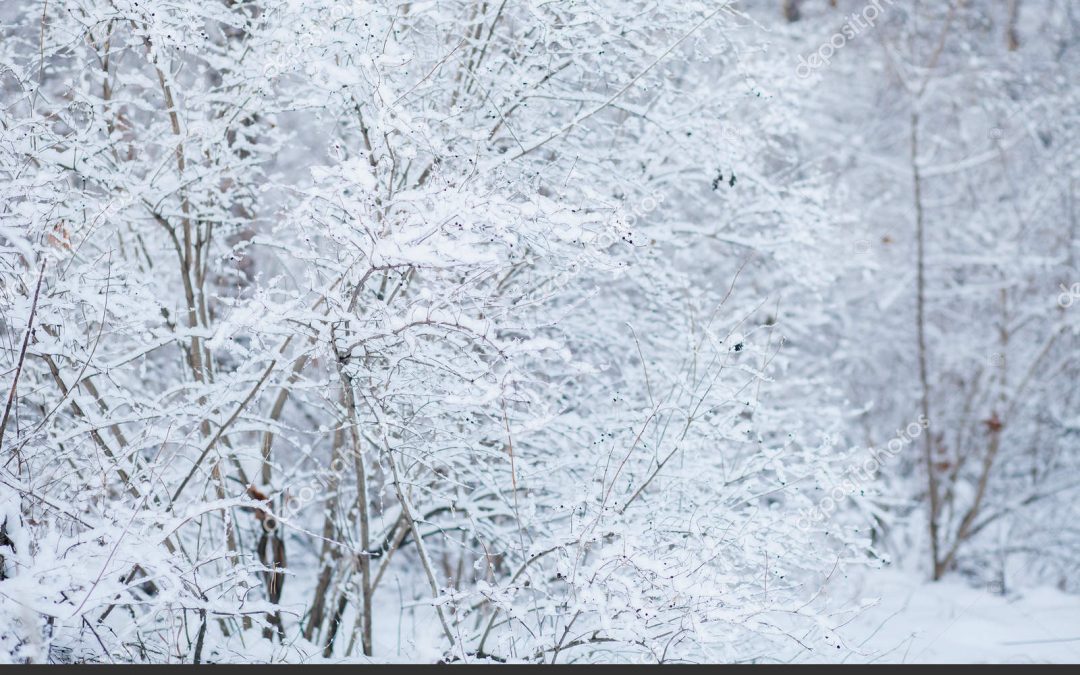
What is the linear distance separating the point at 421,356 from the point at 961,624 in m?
5.12

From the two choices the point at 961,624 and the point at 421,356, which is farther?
the point at 961,624

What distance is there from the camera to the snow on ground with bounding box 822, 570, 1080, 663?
5.27 m

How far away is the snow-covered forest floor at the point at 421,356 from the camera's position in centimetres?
328

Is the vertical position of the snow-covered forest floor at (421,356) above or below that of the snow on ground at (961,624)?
above

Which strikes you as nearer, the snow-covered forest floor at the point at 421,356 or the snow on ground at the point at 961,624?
the snow-covered forest floor at the point at 421,356

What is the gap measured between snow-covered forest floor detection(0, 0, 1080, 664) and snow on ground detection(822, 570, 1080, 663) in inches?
2.2

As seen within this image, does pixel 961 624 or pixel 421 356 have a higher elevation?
pixel 421 356

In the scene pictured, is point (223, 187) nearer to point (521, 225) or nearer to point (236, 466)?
point (236, 466)

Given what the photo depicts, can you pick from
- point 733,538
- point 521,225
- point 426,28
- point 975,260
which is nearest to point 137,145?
point 426,28

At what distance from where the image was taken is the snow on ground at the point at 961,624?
5266 mm

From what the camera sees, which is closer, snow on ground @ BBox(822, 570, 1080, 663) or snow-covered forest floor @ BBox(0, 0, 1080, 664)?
snow-covered forest floor @ BBox(0, 0, 1080, 664)

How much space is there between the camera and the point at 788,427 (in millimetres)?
4617

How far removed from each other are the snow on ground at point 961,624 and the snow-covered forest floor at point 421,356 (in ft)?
0.19

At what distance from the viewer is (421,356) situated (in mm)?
3406
